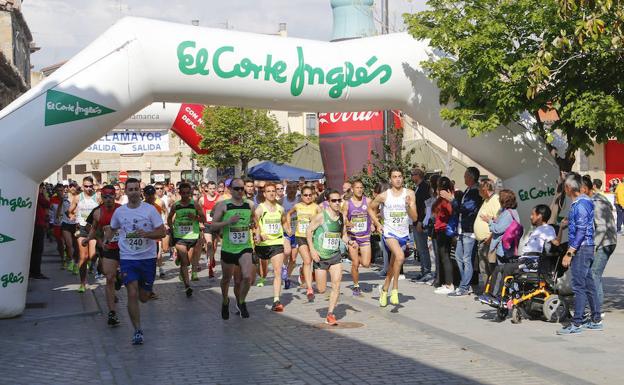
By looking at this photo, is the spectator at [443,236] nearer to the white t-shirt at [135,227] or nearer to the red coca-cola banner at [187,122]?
the white t-shirt at [135,227]

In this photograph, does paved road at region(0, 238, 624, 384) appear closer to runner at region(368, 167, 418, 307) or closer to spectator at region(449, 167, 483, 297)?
runner at region(368, 167, 418, 307)

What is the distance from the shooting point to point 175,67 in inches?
447

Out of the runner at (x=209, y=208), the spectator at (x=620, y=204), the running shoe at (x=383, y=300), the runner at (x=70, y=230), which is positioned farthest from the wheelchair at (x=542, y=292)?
the spectator at (x=620, y=204)

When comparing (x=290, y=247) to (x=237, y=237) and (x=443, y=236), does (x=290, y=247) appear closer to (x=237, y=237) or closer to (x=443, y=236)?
(x=443, y=236)

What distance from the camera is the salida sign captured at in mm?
11422

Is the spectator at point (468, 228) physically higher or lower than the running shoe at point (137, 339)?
higher

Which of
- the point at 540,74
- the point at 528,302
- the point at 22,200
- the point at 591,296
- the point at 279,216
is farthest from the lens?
the point at 279,216

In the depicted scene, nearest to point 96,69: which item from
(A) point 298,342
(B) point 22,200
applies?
(B) point 22,200

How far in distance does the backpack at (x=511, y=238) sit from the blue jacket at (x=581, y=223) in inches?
66.9

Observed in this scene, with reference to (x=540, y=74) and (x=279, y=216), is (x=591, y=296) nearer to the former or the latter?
(x=540, y=74)

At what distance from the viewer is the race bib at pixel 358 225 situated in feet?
44.7

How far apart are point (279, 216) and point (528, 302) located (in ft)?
12.2

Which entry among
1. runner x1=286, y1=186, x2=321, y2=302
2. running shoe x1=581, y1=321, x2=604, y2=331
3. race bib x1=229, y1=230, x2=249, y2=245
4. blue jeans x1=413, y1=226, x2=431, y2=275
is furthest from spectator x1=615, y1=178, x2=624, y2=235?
race bib x1=229, y1=230, x2=249, y2=245

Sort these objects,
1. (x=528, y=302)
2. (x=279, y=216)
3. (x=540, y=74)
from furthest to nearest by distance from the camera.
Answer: (x=279, y=216) < (x=528, y=302) < (x=540, y=74)
